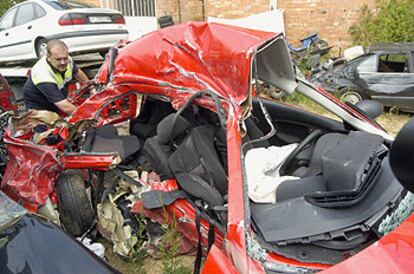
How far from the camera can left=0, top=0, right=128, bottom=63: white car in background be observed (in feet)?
26.0

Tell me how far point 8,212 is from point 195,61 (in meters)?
1.57

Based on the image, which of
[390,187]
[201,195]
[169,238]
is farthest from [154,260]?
[390,187]

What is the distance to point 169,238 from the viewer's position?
2535 millimetres

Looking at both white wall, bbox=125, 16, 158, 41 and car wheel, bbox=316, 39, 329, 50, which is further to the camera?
white wall, bbox=125, 16, 158, 41

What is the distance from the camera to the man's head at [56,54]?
4.35 meters

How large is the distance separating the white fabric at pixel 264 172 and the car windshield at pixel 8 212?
1.24 meters

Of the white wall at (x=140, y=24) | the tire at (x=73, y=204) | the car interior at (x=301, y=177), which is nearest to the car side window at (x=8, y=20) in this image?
the white wall at (x=140, y=24)

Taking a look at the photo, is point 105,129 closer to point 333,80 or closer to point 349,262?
point 349,262

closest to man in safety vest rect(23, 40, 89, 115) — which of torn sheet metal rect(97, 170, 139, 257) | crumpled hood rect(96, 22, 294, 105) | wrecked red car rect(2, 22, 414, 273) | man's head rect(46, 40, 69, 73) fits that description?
man's head rect(46, 40, 69, 73)

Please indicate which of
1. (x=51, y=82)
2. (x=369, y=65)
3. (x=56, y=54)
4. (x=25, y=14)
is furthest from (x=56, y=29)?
(x=369, y=65)

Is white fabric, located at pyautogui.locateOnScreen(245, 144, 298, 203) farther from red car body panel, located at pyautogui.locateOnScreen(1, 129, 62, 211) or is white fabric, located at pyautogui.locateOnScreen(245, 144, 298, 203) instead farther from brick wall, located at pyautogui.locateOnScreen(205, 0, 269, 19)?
brick wall, located at pyautogui.locateOnScreen(205, 0, 269, 19)

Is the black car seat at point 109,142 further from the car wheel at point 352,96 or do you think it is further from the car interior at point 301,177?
the car wheel at point 352,96

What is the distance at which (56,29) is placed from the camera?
312 inches

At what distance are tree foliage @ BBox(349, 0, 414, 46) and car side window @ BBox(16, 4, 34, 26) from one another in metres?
8.67
